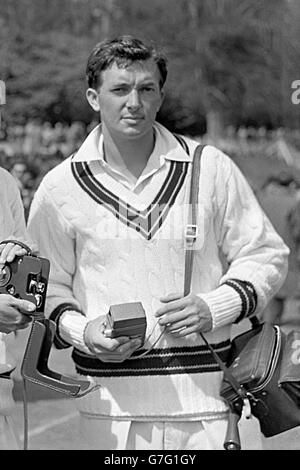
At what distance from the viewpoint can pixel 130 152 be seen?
10.1 feet

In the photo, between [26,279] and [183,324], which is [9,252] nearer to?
[26,279]

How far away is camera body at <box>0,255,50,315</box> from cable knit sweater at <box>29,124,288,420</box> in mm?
343

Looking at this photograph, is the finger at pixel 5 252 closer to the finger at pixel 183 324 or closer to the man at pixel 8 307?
the man at pixel 8 307

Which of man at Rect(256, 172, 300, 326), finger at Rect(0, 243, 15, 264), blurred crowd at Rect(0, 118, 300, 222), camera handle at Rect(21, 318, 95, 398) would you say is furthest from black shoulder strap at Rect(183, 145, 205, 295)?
man at Rect(256, 172, 300, 326)

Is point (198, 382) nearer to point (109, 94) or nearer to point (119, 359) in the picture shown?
point (119, 359)

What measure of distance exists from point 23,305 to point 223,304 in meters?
0.67

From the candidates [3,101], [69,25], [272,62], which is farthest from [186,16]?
[3,101]

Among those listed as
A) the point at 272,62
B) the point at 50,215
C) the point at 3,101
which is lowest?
the point at 272,62

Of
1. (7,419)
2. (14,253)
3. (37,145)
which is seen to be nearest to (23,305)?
(14,253)

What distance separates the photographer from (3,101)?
3.08 meters

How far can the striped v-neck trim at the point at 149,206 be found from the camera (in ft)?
9.76

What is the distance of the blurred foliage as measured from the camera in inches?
1678

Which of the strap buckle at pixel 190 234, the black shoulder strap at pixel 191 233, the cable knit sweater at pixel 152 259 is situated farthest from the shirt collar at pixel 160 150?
the strap buckle at pixel 190 234

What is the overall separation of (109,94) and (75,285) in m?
0.61
